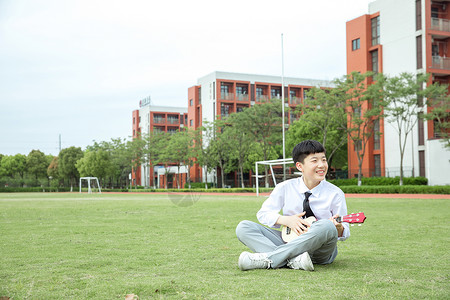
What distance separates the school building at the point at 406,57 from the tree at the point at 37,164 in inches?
2306

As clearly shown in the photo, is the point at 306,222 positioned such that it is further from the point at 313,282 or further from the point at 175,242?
the point at 175,242

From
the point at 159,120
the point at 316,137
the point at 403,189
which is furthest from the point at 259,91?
the point at 403,189

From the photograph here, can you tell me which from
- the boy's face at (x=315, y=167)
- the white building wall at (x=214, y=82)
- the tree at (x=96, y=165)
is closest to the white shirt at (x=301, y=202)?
the boy's face at (x=315, y=167)

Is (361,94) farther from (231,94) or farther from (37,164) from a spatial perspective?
(37,164)

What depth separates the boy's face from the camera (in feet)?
14.1

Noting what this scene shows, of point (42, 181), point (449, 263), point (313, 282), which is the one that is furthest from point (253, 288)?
point (42, 181)

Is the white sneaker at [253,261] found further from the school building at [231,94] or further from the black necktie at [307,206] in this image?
the school building at [231,94]

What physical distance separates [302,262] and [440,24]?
37134 millimetres

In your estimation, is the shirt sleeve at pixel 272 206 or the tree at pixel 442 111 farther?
the tree at pixel 442 111

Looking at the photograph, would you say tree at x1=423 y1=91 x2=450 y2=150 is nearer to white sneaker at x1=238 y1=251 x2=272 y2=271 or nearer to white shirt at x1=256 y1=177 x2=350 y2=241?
white shirt at x1=256 y1=177 x2=350 y2=241

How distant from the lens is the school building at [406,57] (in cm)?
3531

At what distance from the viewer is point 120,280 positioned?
3.95 metres

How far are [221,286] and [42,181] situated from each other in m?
81.3

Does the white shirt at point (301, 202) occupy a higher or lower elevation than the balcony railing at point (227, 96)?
lower
